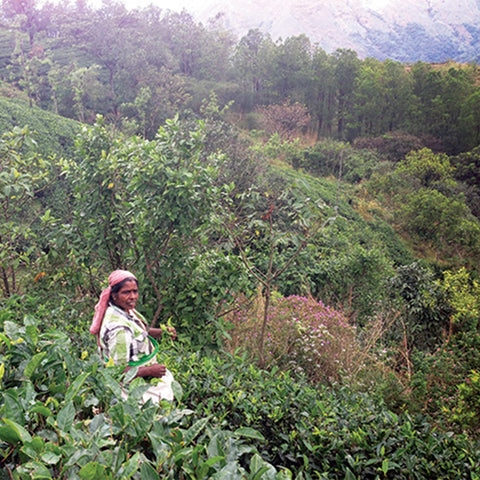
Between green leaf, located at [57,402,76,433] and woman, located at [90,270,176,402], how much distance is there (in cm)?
86

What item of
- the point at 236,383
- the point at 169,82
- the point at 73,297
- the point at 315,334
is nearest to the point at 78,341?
the point at 236,383

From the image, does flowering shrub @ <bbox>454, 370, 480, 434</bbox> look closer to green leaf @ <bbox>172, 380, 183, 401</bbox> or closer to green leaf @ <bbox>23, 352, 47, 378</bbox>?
green leaf @ <bbox>172, 380, 183, 401</bbox>

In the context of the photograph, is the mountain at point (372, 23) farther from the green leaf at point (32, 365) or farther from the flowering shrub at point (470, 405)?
the green leaf at point (32, 365)

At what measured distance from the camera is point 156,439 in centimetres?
115

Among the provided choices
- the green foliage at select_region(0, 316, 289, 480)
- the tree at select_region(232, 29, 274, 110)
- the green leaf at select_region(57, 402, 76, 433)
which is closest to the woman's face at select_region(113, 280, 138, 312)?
the green foliage at select_region(0, 316, 289, 480)

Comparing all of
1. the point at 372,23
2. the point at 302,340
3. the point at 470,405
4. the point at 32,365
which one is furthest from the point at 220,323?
the point at 372,23

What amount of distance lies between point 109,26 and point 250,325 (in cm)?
2652

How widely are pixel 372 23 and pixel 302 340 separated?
7590 centimetres

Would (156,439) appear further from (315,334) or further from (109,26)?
(109,26)

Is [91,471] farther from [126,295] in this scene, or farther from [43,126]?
[43,126]

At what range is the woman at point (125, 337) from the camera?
2.05 m

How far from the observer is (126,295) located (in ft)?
7.44

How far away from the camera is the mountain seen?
60.1 m

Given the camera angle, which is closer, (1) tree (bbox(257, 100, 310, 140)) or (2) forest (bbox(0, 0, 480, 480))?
(2) forest (bbox(0, 0, 480, 480))
